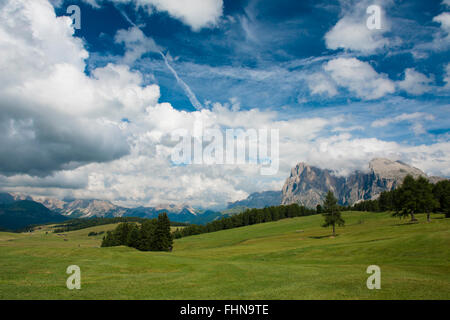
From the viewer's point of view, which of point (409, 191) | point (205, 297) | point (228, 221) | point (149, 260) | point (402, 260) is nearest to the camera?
point (205, 297)

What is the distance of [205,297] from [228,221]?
176 metres

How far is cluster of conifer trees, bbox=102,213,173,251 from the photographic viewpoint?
90.0m

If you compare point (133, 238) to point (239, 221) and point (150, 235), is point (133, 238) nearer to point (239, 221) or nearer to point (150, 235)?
point (150, 235)

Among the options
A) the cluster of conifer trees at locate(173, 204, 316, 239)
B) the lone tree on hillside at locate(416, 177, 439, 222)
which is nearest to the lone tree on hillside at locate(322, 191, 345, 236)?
the lone tree on hillside at locate(416, 177, 439, 222)

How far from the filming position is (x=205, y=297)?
60.3ft

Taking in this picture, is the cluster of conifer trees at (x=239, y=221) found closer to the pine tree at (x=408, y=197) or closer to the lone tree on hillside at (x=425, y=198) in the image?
the pine tree at (x=408, y=197)

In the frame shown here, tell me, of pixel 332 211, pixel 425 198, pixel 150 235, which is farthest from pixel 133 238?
pixel 425 198

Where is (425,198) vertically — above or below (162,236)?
above

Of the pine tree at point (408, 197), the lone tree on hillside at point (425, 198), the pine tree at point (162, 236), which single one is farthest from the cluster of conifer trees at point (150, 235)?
the lone tree on hillside at point (425, 198)

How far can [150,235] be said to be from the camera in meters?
92.4

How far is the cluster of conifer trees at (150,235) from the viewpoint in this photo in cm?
Result: 9000

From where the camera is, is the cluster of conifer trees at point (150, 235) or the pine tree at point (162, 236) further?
the cluster of conifer trees at point (150, 235)
